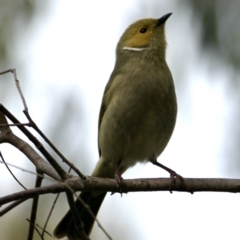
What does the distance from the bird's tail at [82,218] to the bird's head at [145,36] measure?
1604 millimetres

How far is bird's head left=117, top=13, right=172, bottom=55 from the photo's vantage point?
221 inches

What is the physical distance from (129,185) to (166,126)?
1.18 m

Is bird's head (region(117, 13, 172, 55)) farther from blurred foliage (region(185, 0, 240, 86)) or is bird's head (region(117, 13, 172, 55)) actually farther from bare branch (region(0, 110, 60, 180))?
bare branch (region(0, 110, 60, 180))

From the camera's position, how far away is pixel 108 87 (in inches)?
213

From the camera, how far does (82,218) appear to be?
17.2 ft

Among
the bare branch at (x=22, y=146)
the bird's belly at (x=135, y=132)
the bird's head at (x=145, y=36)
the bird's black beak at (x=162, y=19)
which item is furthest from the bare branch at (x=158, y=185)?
the bird's black beak at (x=162, y=19)

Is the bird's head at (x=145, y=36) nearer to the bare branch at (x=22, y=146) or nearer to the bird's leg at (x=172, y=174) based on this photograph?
the bird's leg at (x=172, y=174)

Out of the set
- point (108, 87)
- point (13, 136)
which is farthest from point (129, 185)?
point (108, 87)

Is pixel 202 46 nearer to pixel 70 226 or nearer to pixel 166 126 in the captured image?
pixel 166 126

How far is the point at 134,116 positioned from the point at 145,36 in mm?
1212

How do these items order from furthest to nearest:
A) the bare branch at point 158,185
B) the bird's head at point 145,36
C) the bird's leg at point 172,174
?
the bird's head at point 145,36 < the bird's leg at point 172,174 < the bare branch at point 158,185

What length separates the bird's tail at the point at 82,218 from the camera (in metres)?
4.92

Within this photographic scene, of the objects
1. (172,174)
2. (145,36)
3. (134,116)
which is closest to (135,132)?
(134,116)

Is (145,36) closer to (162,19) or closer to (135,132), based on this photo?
(162,19)
